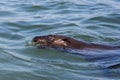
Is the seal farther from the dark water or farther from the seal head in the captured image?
the dark water

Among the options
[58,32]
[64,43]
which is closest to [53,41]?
[64,43]

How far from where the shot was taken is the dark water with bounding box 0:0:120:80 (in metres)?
6.23

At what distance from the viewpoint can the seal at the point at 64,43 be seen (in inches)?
274

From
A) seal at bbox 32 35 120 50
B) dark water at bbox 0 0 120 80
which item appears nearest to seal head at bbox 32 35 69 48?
seal at bbox 32 35 120 50

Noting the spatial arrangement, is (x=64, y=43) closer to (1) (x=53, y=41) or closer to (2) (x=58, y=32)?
(1) (x=53, y=41)

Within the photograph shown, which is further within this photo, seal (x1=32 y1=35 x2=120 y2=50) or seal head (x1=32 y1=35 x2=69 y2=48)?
seal head (x1=32 y1=35 x2=69 y2=48)

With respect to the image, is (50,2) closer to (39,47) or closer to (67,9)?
(67,9)

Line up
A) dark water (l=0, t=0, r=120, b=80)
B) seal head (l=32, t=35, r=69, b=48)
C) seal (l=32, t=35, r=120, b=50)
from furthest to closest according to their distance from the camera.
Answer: seal head (l=32, t=35, r=69, b=48) → seal (l=32, t=35, r=120, b=50) → dark water (l=0, t=0, r=120, b=80)

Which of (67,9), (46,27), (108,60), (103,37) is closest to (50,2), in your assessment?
(67,9)

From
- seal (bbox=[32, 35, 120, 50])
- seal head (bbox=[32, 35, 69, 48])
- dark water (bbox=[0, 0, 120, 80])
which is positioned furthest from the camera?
seal head (bbox=[32, 35, 69, 48])

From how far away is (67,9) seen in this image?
1186 centimetres

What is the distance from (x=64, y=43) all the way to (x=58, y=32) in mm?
1928

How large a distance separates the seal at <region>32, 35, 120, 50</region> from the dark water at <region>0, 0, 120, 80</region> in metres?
0.11

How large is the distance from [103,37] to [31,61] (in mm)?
2495
